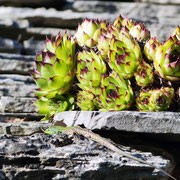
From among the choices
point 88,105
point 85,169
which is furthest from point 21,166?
point 88,105

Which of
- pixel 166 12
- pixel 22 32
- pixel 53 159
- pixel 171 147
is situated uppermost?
pixel 166 12

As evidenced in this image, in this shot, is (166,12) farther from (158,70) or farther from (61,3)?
(158,70)

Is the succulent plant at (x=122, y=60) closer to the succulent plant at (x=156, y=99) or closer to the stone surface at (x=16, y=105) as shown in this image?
the succulent plant at (x=156, y=99)

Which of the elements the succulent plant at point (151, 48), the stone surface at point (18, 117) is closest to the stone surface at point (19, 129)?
the stone surface at point (18, 117)

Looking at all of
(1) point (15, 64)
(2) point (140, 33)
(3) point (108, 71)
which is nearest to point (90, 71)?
(3) point (108, 71)

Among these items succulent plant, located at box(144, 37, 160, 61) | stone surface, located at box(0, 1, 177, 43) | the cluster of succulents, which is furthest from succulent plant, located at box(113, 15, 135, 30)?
stone surface, located at box(0, 1, 177, 43)

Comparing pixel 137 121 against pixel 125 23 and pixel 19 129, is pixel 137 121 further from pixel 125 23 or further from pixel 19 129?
pixel 125 23
